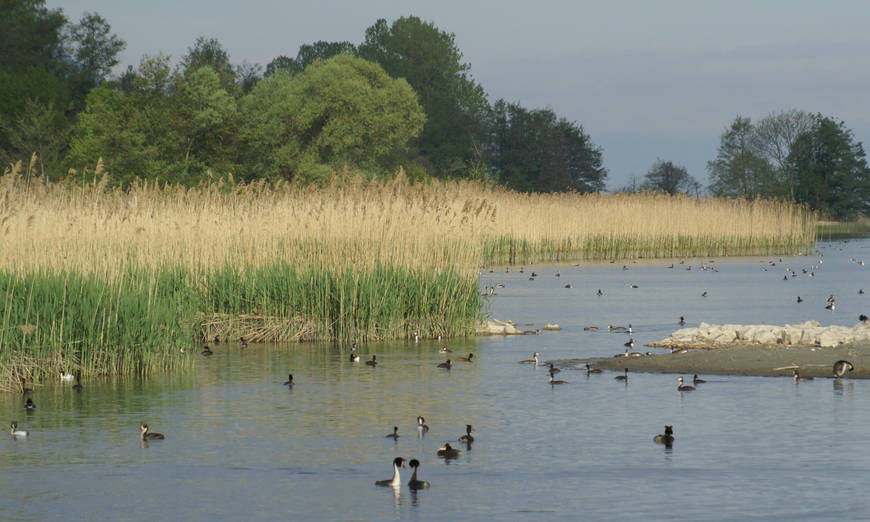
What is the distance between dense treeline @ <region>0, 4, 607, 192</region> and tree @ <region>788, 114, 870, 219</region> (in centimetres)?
2214

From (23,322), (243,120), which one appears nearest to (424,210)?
(23,322)

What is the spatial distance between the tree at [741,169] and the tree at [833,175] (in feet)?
17.3

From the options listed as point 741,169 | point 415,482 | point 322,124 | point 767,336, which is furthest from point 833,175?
point 415,482

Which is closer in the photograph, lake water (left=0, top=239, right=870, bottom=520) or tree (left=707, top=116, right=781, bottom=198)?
lake water (left=0, top=239, right=870, bottom=520)

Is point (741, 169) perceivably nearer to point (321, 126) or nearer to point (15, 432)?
point (321, 126)

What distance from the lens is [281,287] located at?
2359cm

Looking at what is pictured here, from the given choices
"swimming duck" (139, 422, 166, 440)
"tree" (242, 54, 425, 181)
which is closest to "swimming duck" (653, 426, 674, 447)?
"swimming duck" (139, 422, 166, 440)

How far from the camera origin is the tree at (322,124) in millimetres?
78188

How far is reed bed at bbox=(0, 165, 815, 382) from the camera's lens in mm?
18141

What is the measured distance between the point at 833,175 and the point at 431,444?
109 metres

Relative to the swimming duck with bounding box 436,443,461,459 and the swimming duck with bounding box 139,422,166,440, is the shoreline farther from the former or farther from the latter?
the swimming duck with bounding box 139,422,166,440

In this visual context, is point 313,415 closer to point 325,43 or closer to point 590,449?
point 590,449

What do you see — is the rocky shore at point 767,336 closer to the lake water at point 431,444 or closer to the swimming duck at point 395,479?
the lake water at point 431,444

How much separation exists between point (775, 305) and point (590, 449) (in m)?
20.9
